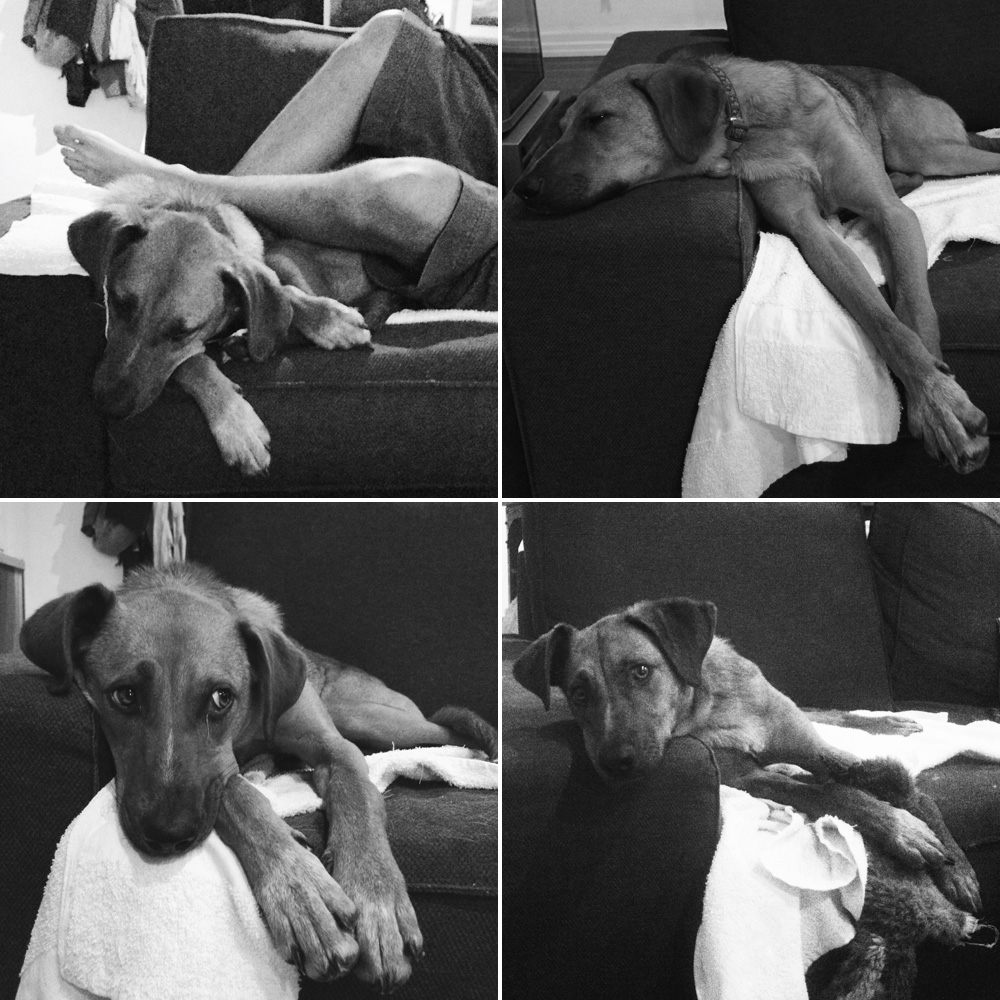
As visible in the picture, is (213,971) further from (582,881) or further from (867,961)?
(867,961)

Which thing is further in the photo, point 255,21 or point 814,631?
point 255,21

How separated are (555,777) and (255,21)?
1.66 meters

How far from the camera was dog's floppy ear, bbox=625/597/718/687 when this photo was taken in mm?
1712

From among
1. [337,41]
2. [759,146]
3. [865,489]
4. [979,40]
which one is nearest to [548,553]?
[865,489]

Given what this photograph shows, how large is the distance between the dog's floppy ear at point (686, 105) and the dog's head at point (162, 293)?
899 mm

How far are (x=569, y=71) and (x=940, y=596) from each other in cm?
224

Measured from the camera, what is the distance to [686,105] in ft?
6.54

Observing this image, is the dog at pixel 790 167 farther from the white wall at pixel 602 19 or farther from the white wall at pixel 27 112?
the white wall at pixel 602 19

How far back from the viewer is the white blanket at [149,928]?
4.52 feet

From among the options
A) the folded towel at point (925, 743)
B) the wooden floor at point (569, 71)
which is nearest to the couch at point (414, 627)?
the folded towel at point (925, 743)

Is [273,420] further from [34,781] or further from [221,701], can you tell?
[34,781]

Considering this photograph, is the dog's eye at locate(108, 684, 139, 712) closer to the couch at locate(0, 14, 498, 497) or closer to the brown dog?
the couch at locate(0, 14, 498, 497)

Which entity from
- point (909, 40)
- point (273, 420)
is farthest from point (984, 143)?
point (273, 420)

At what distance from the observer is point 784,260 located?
1893 mm
